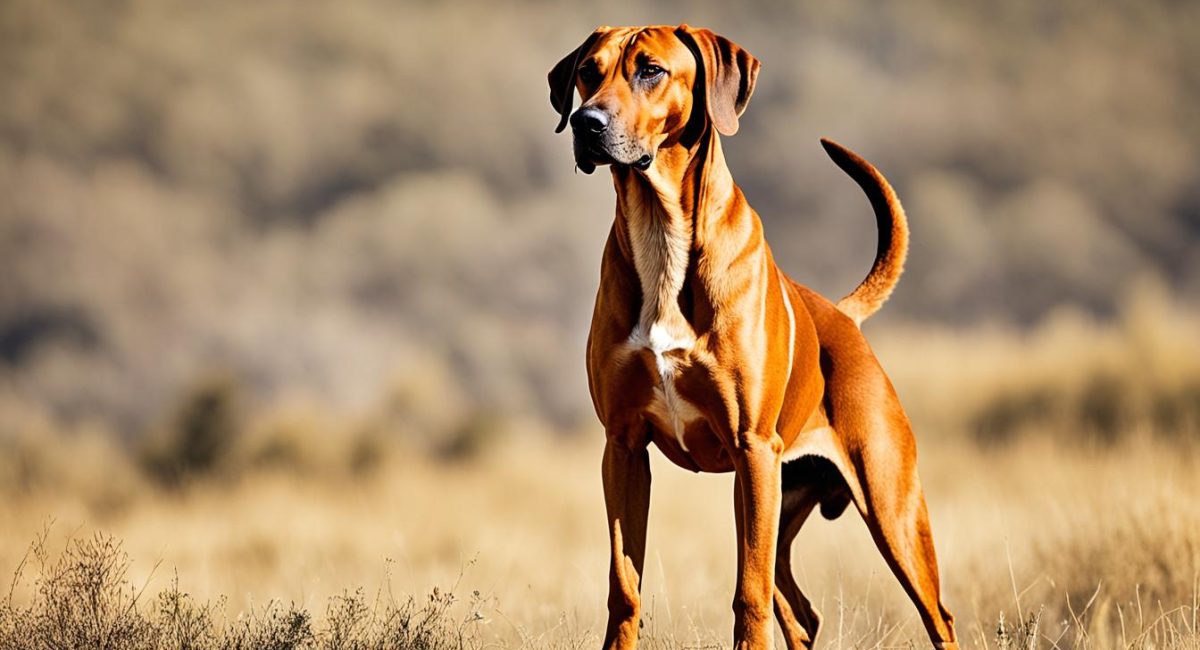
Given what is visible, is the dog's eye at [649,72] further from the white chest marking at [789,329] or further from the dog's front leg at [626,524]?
the dog's front leg at [626,524]

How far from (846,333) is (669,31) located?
4.77 feet

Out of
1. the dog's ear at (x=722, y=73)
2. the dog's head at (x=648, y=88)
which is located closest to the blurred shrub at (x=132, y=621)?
the dog's head at (x=648, y=88)

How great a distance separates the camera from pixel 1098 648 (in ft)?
19.1

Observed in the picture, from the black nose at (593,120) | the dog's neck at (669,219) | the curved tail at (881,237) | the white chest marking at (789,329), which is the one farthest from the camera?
the curved tail at (881,237)

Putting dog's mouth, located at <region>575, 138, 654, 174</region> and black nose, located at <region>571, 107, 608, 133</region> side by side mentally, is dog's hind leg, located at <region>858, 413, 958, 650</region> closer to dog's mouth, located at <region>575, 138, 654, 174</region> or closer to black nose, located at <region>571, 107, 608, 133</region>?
dog's mouth, located at <region>575, 138, 654, 174</region>

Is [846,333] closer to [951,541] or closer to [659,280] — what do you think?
[659,280]

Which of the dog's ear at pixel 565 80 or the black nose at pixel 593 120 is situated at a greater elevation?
the dog's ear at pixel 565 80

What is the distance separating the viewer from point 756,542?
4336 millimetres

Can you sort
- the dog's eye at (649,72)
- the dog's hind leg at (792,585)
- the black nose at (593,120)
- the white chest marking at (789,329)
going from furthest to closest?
the dog's hind leg at (792,585) < the white chest marking at (789,329) < the dog's eye at (649,72) < the black nose at (593,120)

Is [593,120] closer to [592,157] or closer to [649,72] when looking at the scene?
[592,157]

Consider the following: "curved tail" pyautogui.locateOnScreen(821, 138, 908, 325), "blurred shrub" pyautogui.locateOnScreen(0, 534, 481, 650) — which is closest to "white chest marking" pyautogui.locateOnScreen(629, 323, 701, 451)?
"blurred shrub" pyautogui.locateOnScreen(0, 534, 481, 650)

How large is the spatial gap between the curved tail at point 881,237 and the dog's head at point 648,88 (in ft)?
3.71

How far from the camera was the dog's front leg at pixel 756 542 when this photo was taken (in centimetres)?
430

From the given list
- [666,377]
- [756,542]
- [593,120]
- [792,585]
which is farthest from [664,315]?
[792,585]
